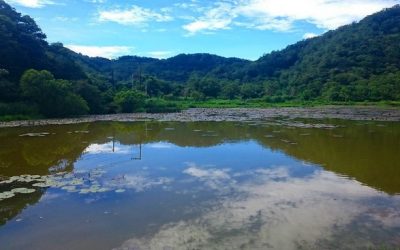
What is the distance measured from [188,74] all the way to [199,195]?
13868cm

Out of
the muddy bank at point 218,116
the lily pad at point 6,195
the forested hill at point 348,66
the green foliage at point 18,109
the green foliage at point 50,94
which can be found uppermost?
the forested hill at point 348,66

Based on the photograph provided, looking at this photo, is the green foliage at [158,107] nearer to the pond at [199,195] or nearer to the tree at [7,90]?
the tree at [7,90]

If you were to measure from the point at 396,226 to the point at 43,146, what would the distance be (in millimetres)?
18392

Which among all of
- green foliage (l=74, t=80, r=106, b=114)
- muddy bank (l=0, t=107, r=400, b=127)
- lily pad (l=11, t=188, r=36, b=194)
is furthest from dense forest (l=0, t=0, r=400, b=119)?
lily pad (l=11, t=188, r=36, b=194)

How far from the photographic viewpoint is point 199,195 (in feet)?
39.5

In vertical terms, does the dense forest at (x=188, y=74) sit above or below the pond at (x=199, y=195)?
above

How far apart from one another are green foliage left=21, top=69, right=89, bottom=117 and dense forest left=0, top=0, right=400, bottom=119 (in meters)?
0.09

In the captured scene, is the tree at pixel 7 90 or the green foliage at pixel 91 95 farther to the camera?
the green foliage at pixel 91 95

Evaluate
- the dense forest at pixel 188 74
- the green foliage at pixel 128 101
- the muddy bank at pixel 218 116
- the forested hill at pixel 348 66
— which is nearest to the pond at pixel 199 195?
the muddy bank at pixel 218 116

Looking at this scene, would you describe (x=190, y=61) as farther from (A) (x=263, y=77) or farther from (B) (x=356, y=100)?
(B) (x=356, y=100)

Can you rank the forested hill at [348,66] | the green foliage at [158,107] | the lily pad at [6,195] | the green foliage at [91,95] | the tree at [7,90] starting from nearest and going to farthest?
1. the lily pad at [6,195]
2. the tree at [7,90]
3. the green foliage at [91,95]
4. the green foliage at [158,107]
5. the forested hill at [348,66]

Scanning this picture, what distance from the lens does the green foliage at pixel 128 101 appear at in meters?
54.1

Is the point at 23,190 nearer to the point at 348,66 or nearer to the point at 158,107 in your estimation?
the point at 158,107

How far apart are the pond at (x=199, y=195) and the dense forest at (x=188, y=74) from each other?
19.7 meters
